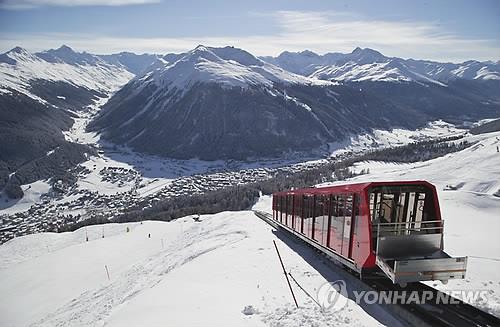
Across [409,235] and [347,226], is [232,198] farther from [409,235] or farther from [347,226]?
[409,235]

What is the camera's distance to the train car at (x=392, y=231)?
53.7ft

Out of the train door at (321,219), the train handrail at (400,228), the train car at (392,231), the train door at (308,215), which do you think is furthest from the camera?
the train door at (308,215)

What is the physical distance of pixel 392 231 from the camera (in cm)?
1767

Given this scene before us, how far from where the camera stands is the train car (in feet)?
53.7

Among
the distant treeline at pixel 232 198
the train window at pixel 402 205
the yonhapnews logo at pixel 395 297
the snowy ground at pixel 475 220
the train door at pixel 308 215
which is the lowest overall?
the distant treeline at pixel 232 198

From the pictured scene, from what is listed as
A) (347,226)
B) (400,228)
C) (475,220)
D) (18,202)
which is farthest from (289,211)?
(18,202)

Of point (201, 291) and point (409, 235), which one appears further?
point (201, 291)

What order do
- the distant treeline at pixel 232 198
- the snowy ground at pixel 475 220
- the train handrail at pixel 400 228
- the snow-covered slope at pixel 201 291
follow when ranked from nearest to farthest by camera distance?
the snow-covered slope at pixel 201 291 < the train handrail at pixel 400 228 < the snowy ground at pixel 475 220 < the distant treeline at pixel 232 198

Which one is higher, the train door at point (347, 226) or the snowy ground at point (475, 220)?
the train door at point (347, 226)

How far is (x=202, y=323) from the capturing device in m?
15.8

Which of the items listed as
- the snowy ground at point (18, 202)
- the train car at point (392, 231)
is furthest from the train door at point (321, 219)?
the snowy ground at point (18, 202)

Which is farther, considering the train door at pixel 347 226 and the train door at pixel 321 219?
the train door at pixel 321 219

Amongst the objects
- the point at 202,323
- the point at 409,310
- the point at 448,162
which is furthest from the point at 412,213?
the point at 448,162

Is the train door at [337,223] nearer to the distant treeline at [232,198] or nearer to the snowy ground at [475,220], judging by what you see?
the snowy ground at [475,220]
